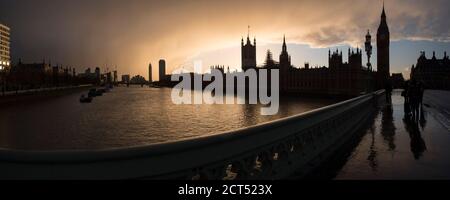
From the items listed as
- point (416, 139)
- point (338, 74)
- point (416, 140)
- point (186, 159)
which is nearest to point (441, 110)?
point (416, 139)

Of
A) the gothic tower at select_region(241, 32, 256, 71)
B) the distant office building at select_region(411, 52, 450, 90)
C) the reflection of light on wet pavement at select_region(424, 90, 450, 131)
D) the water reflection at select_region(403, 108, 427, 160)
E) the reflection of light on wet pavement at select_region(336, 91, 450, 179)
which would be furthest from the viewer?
the gothic tower at select_region(241, 32, 256, 71)

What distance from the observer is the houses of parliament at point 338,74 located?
103m

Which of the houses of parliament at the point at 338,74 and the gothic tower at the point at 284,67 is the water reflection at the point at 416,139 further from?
the gothic tower at the point at 284,67

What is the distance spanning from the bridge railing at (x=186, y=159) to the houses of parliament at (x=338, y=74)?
282 feet

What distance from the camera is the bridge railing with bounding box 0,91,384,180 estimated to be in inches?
100

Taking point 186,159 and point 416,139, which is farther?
point 416,139

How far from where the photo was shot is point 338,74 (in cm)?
10912

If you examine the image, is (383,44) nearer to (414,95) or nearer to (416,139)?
(414,95)

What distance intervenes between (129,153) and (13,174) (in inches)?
31.3

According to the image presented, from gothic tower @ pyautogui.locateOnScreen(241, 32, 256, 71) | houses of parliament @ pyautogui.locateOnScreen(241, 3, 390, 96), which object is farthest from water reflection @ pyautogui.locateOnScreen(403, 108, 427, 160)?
gothic tower @ pyautogui.locateOnScreen(241, 32, 256, 71)

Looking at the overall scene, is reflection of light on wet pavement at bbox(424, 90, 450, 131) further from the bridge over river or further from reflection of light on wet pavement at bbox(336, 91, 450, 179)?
the bridge over river

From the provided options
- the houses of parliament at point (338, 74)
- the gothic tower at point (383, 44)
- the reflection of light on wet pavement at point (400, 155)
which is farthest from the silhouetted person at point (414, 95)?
the gothic tower at point (383, 44)

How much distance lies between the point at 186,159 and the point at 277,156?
247 centimetres
